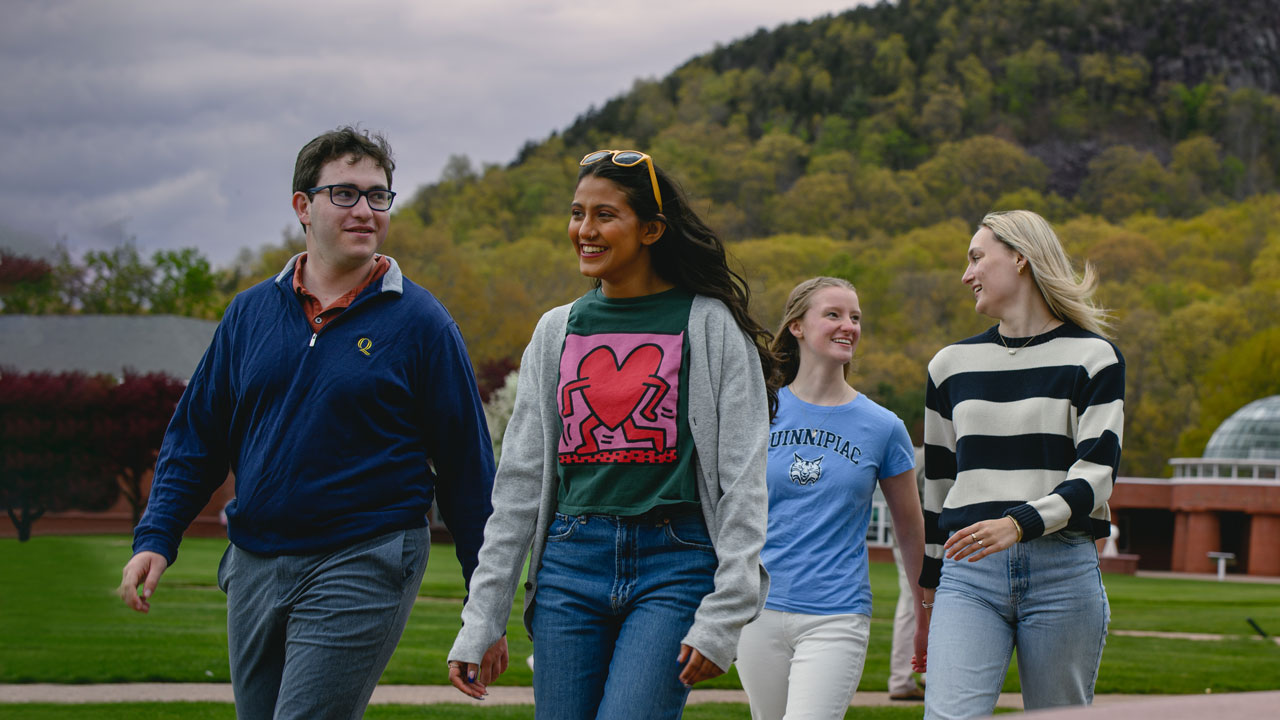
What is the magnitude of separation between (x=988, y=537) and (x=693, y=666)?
4.40 feet

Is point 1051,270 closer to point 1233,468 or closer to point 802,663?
point 802,663

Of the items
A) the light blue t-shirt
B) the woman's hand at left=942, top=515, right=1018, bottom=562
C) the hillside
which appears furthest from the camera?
the hillside

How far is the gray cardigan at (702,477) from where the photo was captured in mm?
3381

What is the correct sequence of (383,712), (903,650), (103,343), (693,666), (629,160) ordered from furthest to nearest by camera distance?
(103,343)
(903,650)
(383,712)
(629,160)
(693,666)

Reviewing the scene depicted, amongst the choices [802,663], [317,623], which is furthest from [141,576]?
[802,663]

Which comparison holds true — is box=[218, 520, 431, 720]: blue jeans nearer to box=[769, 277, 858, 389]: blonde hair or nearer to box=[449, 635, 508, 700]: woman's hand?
box=[449, 635, 508, 700]: woman's hand

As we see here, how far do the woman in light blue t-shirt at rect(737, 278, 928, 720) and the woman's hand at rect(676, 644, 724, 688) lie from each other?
1.65 meters

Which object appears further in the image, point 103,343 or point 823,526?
point 103,343

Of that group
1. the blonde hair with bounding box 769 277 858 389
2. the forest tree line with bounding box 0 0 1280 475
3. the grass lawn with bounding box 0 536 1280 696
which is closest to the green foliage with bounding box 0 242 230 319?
the forest tree line with bounding box 0 0 1280 475

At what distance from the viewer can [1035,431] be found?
14.8ft

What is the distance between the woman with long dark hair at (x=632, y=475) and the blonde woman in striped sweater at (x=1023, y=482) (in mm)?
1124

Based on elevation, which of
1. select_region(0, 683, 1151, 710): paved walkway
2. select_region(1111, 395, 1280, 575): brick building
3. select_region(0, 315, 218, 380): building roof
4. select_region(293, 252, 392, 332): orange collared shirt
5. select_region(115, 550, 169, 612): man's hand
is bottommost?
select_region(1111, 395, 1280, 575): brick building

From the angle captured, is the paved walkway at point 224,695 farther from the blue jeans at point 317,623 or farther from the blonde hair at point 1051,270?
the blue jeans at point 317,623

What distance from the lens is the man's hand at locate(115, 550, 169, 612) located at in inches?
158
